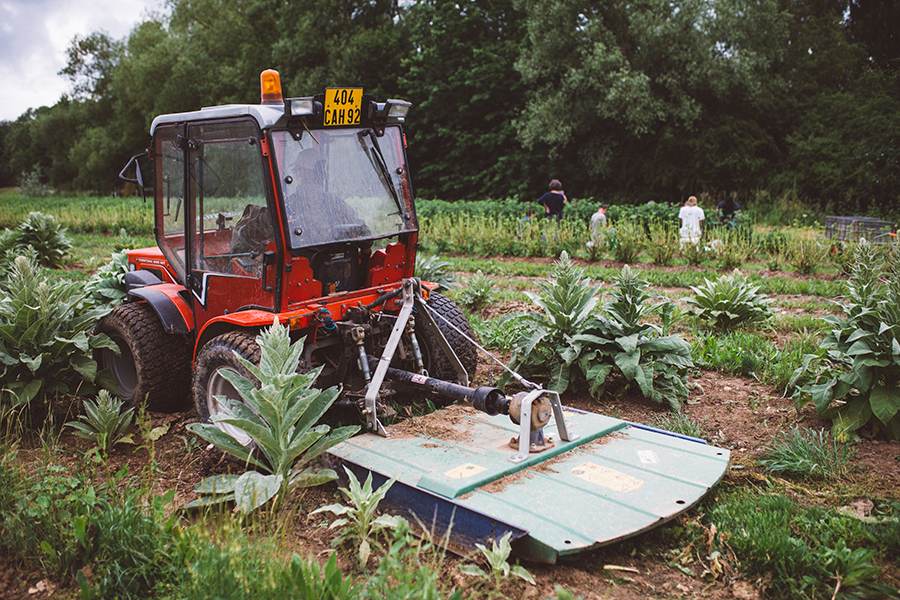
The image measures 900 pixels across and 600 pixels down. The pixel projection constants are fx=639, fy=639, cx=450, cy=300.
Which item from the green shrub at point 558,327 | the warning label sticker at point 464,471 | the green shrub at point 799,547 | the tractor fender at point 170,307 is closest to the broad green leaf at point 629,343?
the green shrub at point 558,327

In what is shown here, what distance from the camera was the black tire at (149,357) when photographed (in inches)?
175

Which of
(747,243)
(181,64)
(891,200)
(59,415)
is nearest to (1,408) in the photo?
(59,415)

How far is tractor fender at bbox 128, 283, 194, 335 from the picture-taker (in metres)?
4.38

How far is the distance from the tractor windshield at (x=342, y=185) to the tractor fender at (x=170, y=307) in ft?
4.07

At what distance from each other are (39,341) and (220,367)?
141cm

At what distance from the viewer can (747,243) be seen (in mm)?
11492

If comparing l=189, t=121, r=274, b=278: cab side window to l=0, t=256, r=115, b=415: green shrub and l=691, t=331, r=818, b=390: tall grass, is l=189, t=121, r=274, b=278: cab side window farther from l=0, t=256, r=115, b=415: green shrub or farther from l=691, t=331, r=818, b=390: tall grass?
l=691, t=331, r=818, b=390: tall grass

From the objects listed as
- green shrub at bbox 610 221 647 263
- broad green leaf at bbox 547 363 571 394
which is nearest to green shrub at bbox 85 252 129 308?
broad green leaf at bbox 547 363 571 394

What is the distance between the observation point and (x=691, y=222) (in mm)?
12102

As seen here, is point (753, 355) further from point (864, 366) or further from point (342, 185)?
point (342, 185)

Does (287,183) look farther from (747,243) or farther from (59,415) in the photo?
(747,243)

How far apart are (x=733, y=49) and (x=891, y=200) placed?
7.55 metres

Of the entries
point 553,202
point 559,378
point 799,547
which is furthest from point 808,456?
point 553,202

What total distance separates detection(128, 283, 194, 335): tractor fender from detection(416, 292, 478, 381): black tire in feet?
5.29
